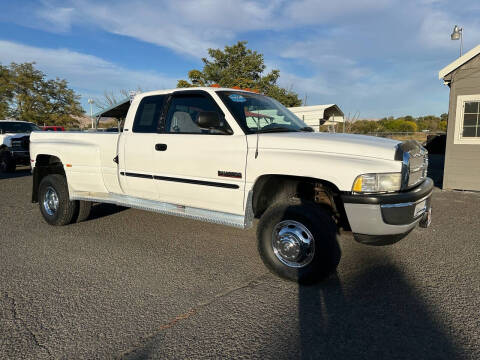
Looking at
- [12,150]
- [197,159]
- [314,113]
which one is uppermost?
[314,113]

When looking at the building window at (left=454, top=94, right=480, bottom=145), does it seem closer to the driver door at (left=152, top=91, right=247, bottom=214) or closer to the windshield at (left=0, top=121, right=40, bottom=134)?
the driver door at (left=152, top=91, right=247, bottom=214)

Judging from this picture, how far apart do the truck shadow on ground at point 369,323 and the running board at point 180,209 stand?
3.09 ft

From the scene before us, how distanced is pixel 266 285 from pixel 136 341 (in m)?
→ 1.36

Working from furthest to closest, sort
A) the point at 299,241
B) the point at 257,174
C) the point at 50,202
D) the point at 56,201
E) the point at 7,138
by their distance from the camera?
the point at 7,138 < the point at 50,202 < the point at 56,201 < the point at 257,174 < the point at 299,241

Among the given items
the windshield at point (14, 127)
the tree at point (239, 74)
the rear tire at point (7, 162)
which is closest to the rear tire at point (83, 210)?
the rear tire at point (7, 162)

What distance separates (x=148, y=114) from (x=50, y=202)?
2385 millimetres

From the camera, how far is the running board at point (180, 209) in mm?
3730

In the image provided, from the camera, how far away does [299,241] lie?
11.1ft

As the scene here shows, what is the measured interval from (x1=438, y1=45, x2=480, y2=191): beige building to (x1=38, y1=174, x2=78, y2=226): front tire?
857 cm

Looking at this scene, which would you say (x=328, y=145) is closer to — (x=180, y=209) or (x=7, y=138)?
(x=180, y=209)

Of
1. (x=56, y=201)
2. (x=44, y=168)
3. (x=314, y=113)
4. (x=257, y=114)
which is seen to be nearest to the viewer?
(x=257, y=114)

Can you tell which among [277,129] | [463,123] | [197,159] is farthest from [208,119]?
[463,123]

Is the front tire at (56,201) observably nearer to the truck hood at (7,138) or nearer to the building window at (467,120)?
the building window at (467,120)

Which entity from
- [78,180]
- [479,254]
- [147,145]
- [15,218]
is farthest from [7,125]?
[479,254]
